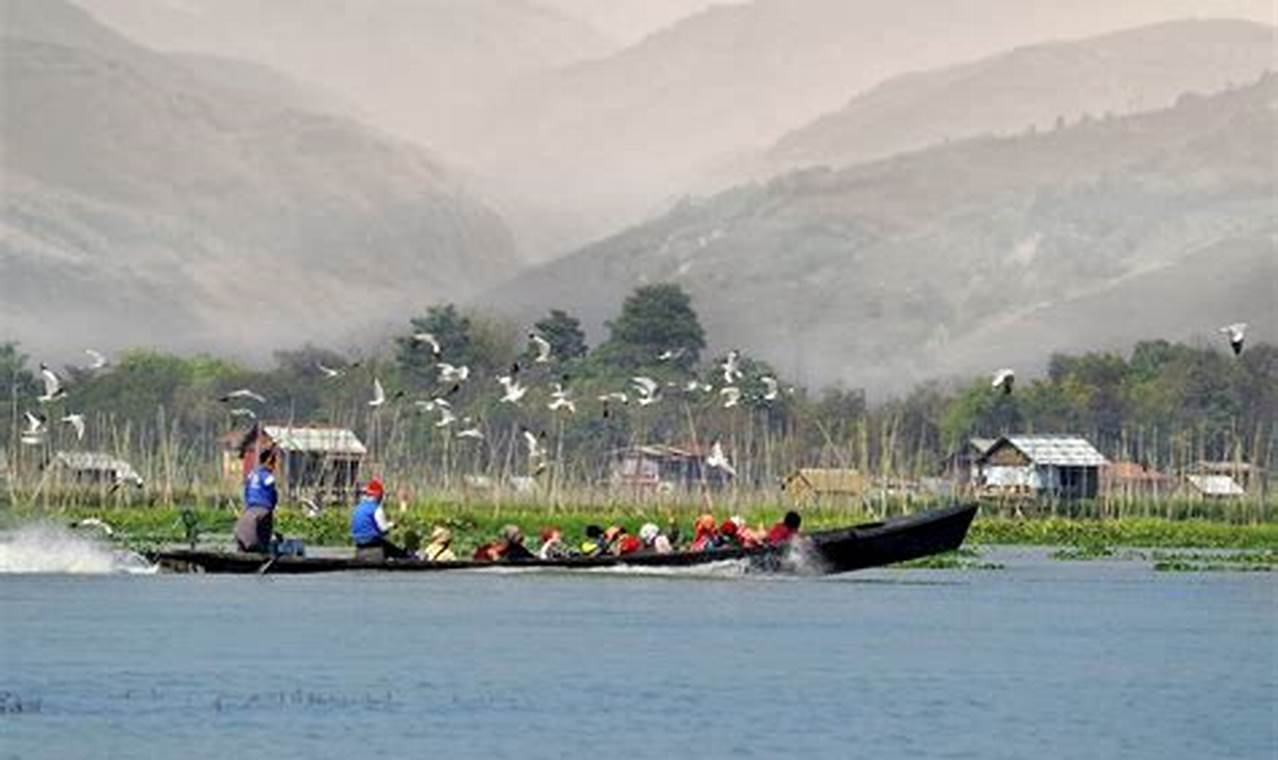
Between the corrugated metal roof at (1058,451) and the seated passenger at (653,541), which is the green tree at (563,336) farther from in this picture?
the seated passenger at (653,541)

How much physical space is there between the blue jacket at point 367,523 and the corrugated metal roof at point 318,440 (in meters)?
63.3

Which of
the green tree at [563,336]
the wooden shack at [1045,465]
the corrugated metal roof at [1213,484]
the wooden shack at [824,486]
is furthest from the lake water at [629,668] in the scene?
the green tree at [563,336]

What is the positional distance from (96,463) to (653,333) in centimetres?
6779

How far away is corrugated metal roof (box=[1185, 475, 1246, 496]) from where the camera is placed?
14088 cm

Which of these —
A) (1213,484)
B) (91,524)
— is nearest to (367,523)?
(91,524)

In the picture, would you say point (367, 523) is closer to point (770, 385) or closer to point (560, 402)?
point (560, 402)

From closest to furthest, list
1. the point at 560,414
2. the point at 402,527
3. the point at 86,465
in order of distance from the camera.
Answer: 1. the point at 402,527
2. the point at 86,465
3. the point at 560,414

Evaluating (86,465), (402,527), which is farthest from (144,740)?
(86,465)

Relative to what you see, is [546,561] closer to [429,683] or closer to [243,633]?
[243,633]

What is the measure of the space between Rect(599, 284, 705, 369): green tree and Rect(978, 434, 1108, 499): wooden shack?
42293 millimetres

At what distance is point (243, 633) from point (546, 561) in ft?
45.8

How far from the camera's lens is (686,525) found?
337 ft

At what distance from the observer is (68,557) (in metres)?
73.4

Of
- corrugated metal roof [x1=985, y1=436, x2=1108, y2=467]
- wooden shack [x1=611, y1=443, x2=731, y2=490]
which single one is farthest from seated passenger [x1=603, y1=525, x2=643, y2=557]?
wooden shack [x1=611, y1=443, x2=731, y2=490]
